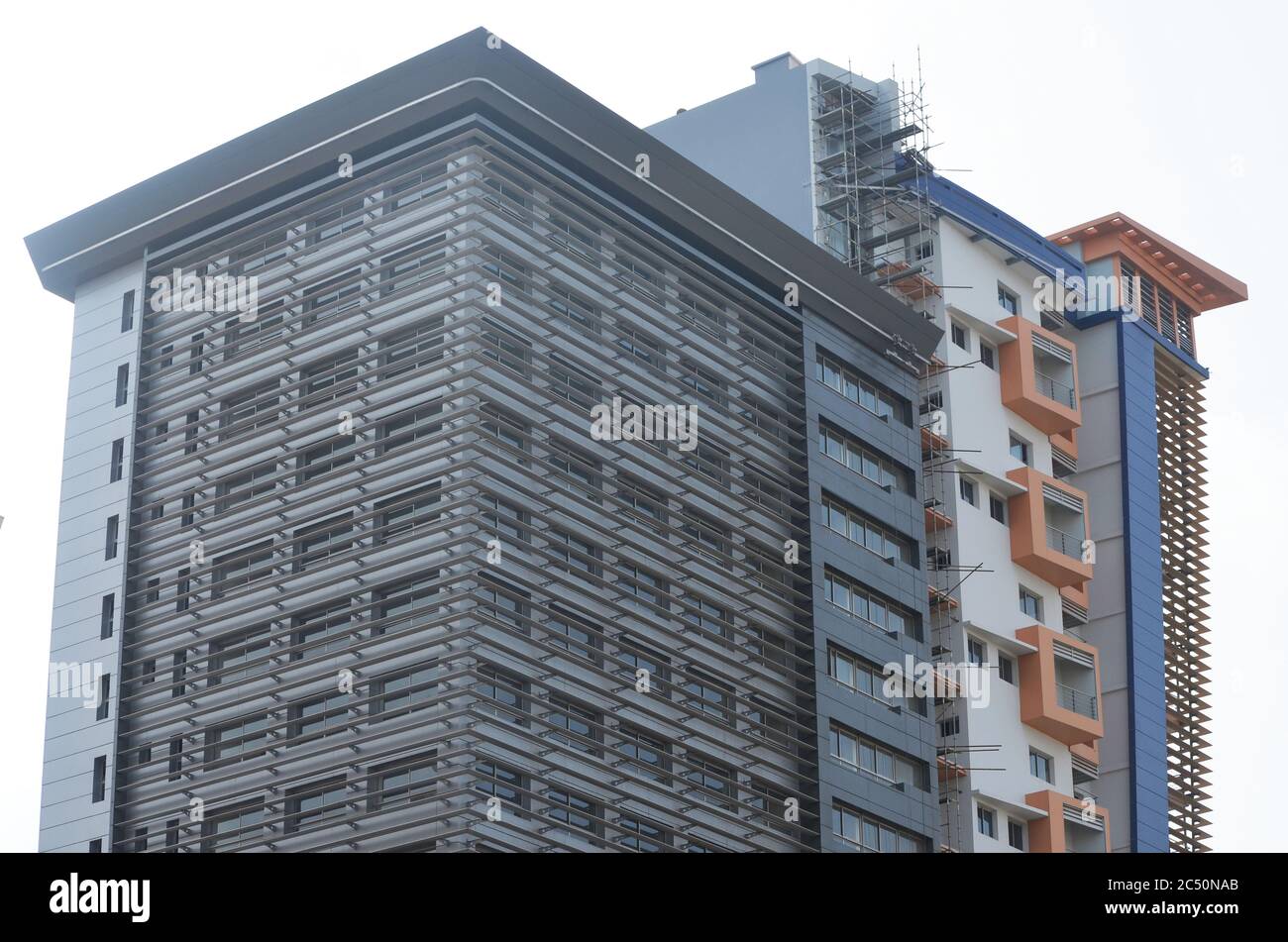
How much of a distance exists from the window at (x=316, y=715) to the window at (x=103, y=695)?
17.5 ft

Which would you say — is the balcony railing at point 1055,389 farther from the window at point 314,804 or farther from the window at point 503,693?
the window at point 314,804

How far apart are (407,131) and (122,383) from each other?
30.9 feet

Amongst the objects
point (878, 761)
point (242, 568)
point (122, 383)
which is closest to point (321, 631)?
point (242, 568)

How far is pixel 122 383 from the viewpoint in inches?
2057

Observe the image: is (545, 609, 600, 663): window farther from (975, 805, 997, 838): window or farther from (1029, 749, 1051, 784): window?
(1029, 749, 1051, 784): window

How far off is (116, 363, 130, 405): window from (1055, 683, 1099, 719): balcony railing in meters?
29.8

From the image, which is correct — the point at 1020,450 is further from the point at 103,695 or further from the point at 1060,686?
the point at 103,695

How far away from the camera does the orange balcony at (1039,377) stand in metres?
68.4

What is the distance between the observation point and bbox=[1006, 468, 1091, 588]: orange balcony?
2628 inches

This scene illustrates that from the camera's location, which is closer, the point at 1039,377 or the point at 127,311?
the point at 127,311

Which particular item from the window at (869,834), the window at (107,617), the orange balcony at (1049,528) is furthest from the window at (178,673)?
the orange balcony at (1049,528)
